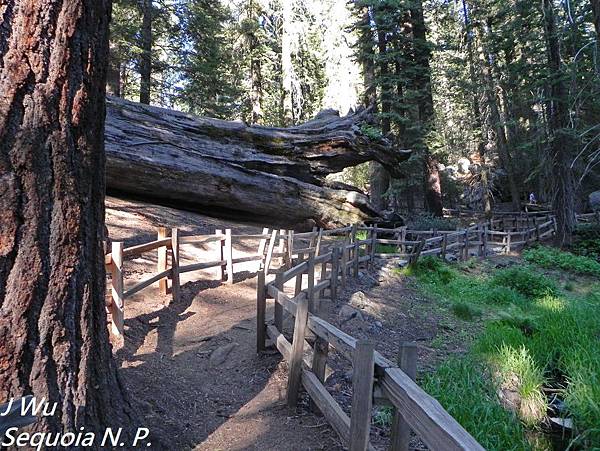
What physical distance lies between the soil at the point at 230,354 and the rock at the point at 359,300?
3cm

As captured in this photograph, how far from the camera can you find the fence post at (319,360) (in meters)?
4.43

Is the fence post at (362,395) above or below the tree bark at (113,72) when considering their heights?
below

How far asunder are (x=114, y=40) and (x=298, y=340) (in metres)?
14.0

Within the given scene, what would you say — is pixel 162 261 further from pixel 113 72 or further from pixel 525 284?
pixel 113 72

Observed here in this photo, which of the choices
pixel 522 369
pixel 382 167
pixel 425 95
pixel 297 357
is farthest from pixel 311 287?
pixel 425 95

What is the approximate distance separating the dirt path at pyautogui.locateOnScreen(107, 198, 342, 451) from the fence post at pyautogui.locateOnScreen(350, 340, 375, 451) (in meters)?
0.75

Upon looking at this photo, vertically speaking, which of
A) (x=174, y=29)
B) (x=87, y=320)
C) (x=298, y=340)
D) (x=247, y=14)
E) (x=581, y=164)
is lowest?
(x=298, y=340)

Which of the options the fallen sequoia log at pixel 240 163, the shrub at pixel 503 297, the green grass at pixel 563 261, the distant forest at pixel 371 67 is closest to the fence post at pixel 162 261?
the fallen sequoia log at pixel 240 163

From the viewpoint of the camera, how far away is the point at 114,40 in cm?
1489

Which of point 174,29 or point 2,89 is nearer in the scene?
point 2,89

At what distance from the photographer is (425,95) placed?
1983 centimetres

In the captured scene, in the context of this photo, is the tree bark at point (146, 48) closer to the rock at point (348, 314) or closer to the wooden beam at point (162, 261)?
the wooden beam at point (162, 261)

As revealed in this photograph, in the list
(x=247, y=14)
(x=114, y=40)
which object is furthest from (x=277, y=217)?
(x=247, y=14)

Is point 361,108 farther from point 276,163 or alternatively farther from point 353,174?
point 353,174
